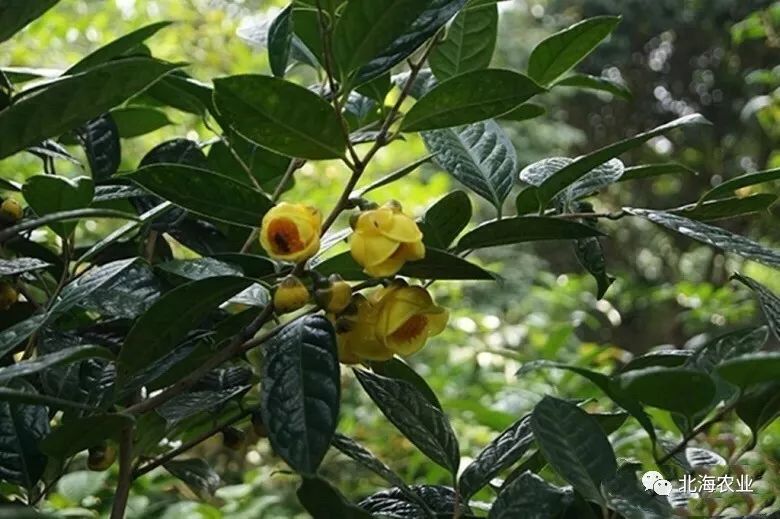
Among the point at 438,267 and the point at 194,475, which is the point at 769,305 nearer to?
the point at 438,267

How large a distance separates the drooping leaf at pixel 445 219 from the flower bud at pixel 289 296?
0.10m

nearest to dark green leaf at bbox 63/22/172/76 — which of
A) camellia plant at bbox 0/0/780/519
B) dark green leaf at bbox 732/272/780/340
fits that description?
camellia plant at bbox 0/0/780/519

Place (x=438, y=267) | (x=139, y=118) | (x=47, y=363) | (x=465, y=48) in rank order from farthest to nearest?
1. (x=139, y=118)
2. (x=465, y=48)
3. (x=438, y=267)
4. (x=47, y=363)

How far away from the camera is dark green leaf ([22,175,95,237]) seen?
49 centimetres

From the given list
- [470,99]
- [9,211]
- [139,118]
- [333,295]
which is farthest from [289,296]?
[139,118]

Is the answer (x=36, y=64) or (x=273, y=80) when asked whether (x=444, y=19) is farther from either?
(x=36, y=64)

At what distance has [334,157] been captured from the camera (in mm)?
435

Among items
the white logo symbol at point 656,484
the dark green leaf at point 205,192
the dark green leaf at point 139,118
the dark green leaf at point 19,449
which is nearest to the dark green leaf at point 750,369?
the white logo symbol at point 656,484

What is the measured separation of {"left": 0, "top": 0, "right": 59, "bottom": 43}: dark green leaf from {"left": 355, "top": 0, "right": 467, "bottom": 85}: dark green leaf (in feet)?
0.51

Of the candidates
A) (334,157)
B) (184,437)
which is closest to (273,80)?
(334,157)

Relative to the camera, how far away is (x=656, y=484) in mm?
469

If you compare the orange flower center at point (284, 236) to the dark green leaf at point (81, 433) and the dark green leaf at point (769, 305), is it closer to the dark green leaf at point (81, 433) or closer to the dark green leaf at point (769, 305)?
the dark green leaf at point (81, 433)

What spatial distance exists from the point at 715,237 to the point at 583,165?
71 millimetres

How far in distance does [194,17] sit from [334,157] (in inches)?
98.7
